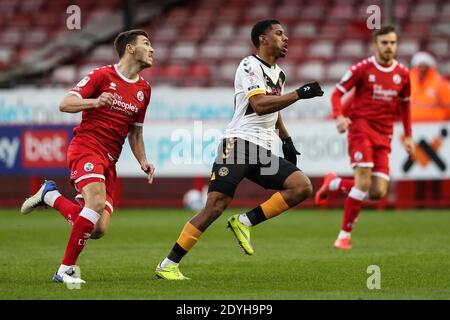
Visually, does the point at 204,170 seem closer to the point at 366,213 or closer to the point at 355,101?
the point at 366,213

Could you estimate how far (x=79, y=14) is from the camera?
81.4 feet

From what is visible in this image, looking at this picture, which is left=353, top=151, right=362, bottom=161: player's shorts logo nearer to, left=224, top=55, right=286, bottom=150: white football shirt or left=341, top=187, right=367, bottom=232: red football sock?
left=341, top=187, right=367, bottom=232: red football sock

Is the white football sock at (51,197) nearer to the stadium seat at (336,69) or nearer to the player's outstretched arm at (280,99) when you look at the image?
the player's outstretched arm at (280,99)

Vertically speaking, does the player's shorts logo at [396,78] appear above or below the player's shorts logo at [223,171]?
above

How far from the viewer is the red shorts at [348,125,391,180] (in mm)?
12391

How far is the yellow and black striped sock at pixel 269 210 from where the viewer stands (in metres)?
9.39

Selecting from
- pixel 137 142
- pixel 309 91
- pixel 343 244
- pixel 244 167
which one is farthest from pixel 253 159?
pixel 343 244

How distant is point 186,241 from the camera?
9.07 meters

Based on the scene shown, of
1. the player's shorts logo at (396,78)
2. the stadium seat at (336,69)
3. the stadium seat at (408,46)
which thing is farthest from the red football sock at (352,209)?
the stadium seat at (408,46)

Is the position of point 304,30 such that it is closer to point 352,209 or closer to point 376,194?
point 376,194

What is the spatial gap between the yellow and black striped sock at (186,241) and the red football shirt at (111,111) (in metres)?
0.96

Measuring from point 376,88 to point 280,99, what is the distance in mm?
3863
